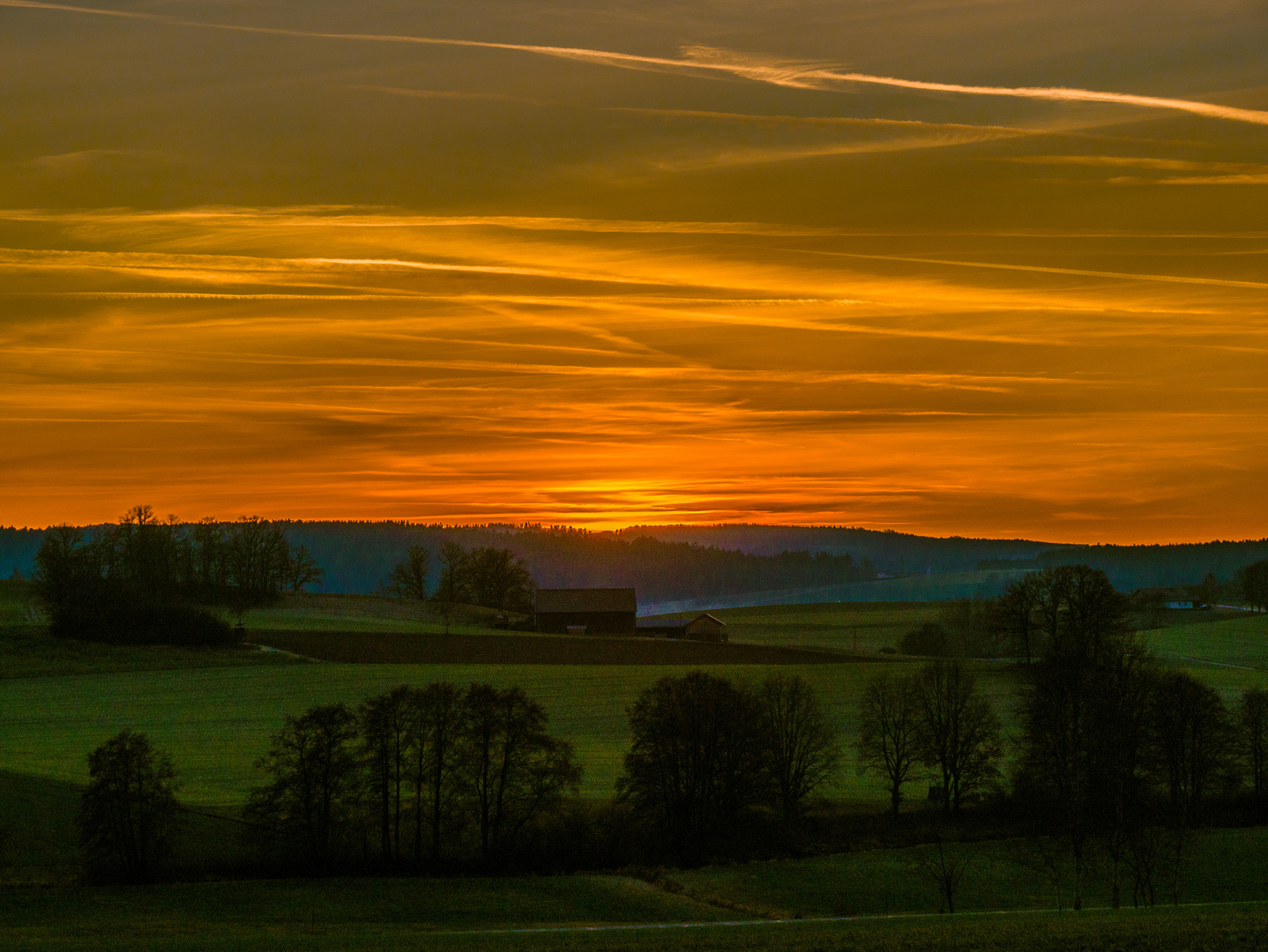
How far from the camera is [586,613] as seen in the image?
11988cm

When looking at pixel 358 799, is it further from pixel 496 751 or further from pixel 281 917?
pixel 281 917

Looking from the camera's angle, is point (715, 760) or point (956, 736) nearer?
point (715, 760)

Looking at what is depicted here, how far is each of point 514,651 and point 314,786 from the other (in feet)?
168

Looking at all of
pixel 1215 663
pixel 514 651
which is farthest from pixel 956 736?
pixel 1215 663

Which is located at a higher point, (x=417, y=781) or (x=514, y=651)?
(x=514, y=651)

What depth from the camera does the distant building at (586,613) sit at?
390ft

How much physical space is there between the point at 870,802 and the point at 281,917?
27.2 meters

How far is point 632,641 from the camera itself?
10375cm

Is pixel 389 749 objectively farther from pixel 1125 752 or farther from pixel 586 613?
pixel 586 613

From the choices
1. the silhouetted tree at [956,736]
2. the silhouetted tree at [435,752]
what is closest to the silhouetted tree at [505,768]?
the silhouetted tree at [435,752]

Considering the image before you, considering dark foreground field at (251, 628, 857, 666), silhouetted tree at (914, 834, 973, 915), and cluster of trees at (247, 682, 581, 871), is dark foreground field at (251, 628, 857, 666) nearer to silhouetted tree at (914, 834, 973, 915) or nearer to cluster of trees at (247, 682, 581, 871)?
cluster of trees at (247, 682, 581, 871)

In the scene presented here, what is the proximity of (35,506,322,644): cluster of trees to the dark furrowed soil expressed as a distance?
8.39 metres

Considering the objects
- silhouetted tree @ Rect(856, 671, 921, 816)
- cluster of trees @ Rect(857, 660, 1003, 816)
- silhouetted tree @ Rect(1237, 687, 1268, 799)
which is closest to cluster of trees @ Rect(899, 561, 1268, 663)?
silhouetted tree @ Rect(1237, 687, 1268, 799)

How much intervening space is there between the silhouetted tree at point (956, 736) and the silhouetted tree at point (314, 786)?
25.1 m
